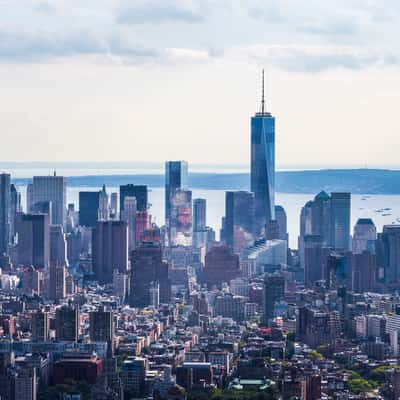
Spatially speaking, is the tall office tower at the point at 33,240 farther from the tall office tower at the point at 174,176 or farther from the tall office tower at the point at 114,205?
the tall office tower at the point at 174,176

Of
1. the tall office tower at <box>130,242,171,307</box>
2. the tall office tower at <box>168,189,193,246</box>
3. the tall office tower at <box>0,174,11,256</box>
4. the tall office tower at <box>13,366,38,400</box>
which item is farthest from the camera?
the tall office tower at <box>168,189,193,246</box>

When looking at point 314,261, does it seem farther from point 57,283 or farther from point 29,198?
point 29,198

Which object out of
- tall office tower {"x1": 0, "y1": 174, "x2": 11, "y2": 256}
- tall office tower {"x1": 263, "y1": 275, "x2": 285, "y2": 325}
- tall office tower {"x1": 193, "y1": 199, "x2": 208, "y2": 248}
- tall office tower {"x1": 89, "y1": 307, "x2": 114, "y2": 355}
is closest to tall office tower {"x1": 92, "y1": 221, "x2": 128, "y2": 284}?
tall office tower {"x1": 0, "y1": 174, "x2": 11, "y2": 256}

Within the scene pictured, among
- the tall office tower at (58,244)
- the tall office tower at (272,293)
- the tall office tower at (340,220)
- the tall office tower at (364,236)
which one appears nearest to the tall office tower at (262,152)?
the tall office tower at (340,220)

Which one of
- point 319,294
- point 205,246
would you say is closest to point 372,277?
point 319,294

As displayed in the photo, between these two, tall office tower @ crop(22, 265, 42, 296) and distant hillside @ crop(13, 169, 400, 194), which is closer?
tall office tower @ crop(22, 265, 42, 296)

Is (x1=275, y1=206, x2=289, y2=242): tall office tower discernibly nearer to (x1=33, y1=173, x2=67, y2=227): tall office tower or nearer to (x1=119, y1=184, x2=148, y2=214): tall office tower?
(x1=119, y1=184, x2=148, y2=214): tall office tower
